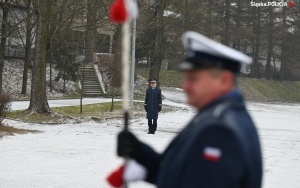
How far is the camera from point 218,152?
258 cm

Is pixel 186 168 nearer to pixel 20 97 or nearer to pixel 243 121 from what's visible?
pixel 243 121

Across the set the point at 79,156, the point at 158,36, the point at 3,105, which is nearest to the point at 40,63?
the point at 3,105

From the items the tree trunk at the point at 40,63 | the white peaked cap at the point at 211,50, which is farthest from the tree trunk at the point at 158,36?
the white peaked cap at the point at 211,50

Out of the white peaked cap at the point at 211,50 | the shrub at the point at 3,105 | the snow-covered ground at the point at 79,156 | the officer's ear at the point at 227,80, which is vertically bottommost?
the snow-covered ground at the point at 79,156

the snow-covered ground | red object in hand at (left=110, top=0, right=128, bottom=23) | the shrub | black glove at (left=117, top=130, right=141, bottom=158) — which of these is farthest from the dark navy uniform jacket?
the shrub

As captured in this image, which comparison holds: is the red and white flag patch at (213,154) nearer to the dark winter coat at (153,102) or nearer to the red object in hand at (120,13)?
the red object in hand at (120,13)

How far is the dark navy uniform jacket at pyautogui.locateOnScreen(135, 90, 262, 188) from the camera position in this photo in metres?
2.58

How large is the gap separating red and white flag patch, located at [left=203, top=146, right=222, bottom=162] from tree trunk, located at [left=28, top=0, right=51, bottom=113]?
21806mm

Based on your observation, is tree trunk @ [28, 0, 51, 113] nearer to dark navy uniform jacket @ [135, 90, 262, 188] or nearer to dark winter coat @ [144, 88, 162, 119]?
dark winter coat @ [144, 88, 162, 119]

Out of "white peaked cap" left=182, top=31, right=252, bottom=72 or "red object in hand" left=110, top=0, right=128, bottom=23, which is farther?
"red object in hand" left=110, top=0, right=128, bottom=23

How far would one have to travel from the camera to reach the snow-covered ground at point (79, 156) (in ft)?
33.7

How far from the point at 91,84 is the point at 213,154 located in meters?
45.0

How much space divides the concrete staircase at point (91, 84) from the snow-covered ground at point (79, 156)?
911 inches

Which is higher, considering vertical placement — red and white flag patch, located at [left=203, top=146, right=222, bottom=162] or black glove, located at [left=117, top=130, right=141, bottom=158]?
red and white flag patch, located at [left=203, top=146, right=222, bottom=162]
